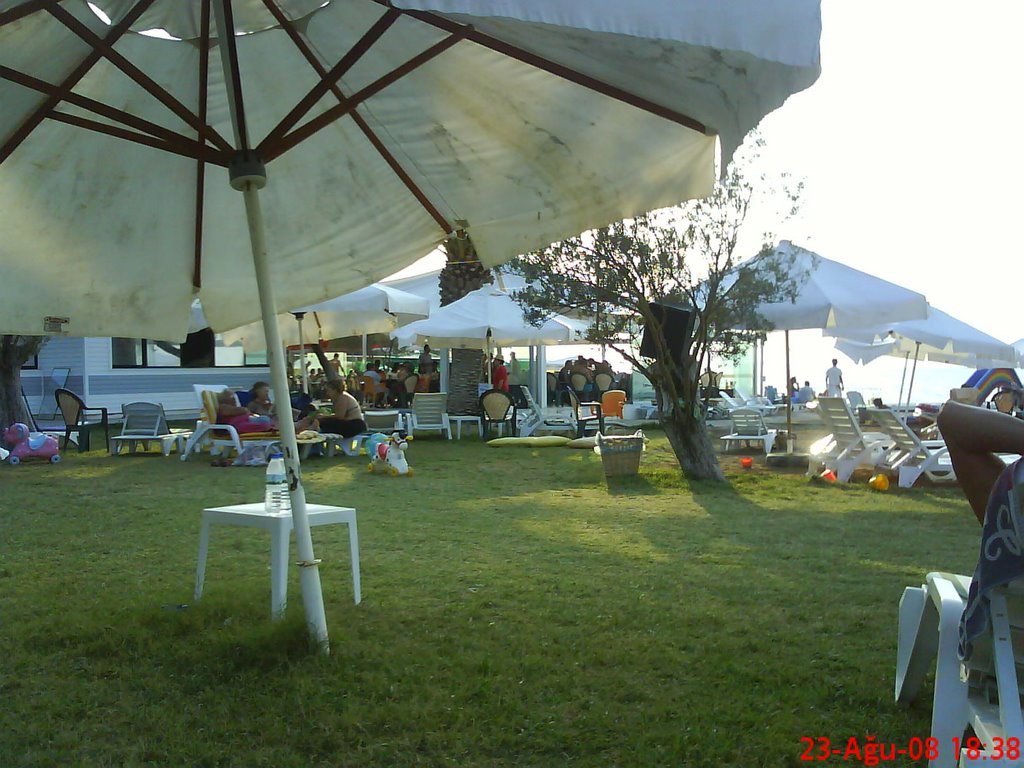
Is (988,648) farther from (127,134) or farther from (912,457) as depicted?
(912,457)

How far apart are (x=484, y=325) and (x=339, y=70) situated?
1313 centimetres

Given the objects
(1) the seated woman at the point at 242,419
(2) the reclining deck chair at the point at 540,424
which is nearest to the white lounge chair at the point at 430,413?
(2) the reclining deck chair at the point at 540,424

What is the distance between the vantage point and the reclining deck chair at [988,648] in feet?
7.69

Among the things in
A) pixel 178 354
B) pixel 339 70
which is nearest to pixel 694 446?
pixel 339 70

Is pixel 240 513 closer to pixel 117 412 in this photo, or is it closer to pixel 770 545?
pixel 770 545

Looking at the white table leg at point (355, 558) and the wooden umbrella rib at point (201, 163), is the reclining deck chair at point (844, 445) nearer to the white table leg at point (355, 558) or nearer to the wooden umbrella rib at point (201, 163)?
the white table leg at point (355, 558)

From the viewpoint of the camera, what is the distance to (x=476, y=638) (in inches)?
174

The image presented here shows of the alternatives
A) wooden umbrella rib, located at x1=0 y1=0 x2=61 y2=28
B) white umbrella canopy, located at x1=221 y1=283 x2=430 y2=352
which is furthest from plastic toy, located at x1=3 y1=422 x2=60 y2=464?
wooden umbrella rib, located at x1=0 y1=0 x2=61 y2=28

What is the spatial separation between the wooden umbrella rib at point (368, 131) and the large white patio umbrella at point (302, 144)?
0.6 inches

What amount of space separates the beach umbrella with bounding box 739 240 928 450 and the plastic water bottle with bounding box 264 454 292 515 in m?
6.88

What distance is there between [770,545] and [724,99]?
3870 millimetres

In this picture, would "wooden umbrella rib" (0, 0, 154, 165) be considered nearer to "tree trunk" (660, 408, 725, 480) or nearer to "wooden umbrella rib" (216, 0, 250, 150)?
"wooden umbrella rib" (216, 0, 250, 150)

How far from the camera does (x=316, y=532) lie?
7289 mm

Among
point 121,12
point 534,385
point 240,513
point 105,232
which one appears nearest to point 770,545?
point 240,513
